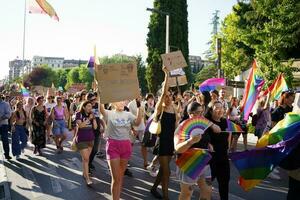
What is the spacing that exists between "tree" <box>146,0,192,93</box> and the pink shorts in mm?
36870

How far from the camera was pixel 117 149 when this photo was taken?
20.9ft

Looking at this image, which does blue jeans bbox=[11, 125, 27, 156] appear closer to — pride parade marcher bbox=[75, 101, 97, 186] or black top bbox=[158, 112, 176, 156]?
pride parade marcher bbox=[75, 101, 97, 186]

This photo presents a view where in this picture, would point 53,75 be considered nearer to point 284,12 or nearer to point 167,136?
point 284,12

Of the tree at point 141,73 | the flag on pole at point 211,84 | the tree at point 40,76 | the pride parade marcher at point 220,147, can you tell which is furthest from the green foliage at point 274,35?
the tree at point 40,76

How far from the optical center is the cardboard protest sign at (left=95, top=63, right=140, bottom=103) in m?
6.20

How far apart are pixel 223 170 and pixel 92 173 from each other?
4.34m

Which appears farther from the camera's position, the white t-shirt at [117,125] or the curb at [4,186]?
the curb at [4,186]

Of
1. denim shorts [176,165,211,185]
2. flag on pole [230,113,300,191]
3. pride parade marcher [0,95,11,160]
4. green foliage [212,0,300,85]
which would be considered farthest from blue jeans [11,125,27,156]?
green foliage [212,0,300,85]

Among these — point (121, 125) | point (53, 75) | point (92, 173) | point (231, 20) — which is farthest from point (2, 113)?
point (53, 75)

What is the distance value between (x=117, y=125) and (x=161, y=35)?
124ft

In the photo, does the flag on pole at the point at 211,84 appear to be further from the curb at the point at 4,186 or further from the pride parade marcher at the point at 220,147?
the pride parade marcher at the point at 220,147

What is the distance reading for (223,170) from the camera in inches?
243

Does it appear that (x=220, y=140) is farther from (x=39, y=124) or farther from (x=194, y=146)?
(x=39, y=124)

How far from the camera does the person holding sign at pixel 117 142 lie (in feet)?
20.5
